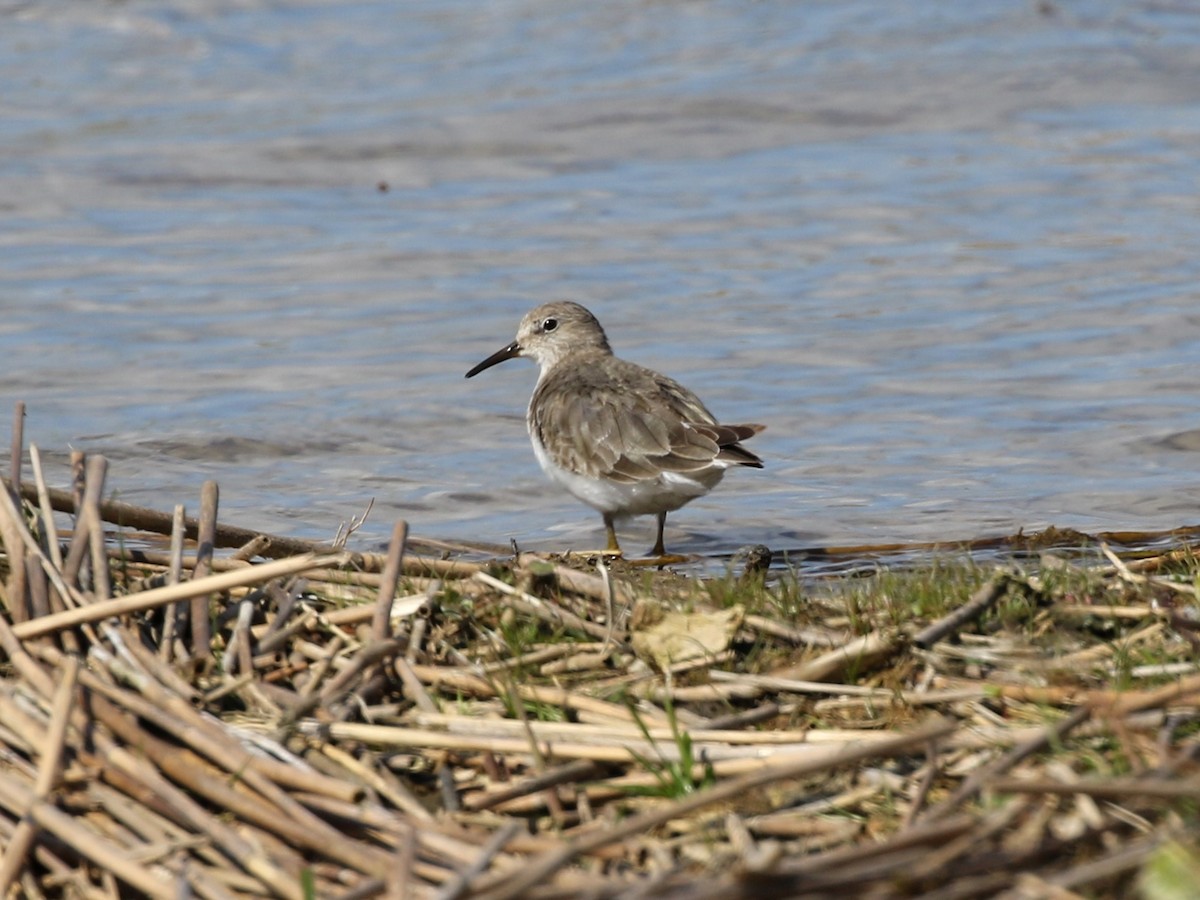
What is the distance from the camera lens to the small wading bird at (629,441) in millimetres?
7855

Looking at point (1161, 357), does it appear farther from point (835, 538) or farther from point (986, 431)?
point (835, 538)

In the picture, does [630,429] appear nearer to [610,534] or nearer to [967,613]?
[610,534]

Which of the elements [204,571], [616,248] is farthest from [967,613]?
[616,248]

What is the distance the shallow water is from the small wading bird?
60cm

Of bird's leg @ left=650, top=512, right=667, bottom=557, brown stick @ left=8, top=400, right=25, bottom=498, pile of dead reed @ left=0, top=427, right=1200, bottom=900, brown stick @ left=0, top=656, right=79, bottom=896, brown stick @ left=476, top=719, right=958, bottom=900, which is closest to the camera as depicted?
brown stick @ left=476, top=719, right=958, bottom=900

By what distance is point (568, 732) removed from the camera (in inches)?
152

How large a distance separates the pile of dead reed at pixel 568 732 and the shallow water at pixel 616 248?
3.85 m

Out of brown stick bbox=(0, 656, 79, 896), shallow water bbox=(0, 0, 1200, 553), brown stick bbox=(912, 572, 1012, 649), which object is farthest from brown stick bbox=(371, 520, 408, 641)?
shallow water bbox=(0, 0, 1200, 553)

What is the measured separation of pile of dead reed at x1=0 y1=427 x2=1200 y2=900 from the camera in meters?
3.12

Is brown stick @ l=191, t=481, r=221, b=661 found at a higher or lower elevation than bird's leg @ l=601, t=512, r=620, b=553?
higher

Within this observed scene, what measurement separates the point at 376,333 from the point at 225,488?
10.5ft

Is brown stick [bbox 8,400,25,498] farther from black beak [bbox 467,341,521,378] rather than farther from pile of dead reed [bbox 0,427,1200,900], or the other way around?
black beak [bbox 467,341,521,378]

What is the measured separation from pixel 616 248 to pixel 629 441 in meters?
6.27

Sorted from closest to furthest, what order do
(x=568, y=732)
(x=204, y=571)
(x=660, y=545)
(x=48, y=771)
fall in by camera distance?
(x=48, y=771) < (x=568, y=732) < (x=204, y=571) < (x=660, y=545)
